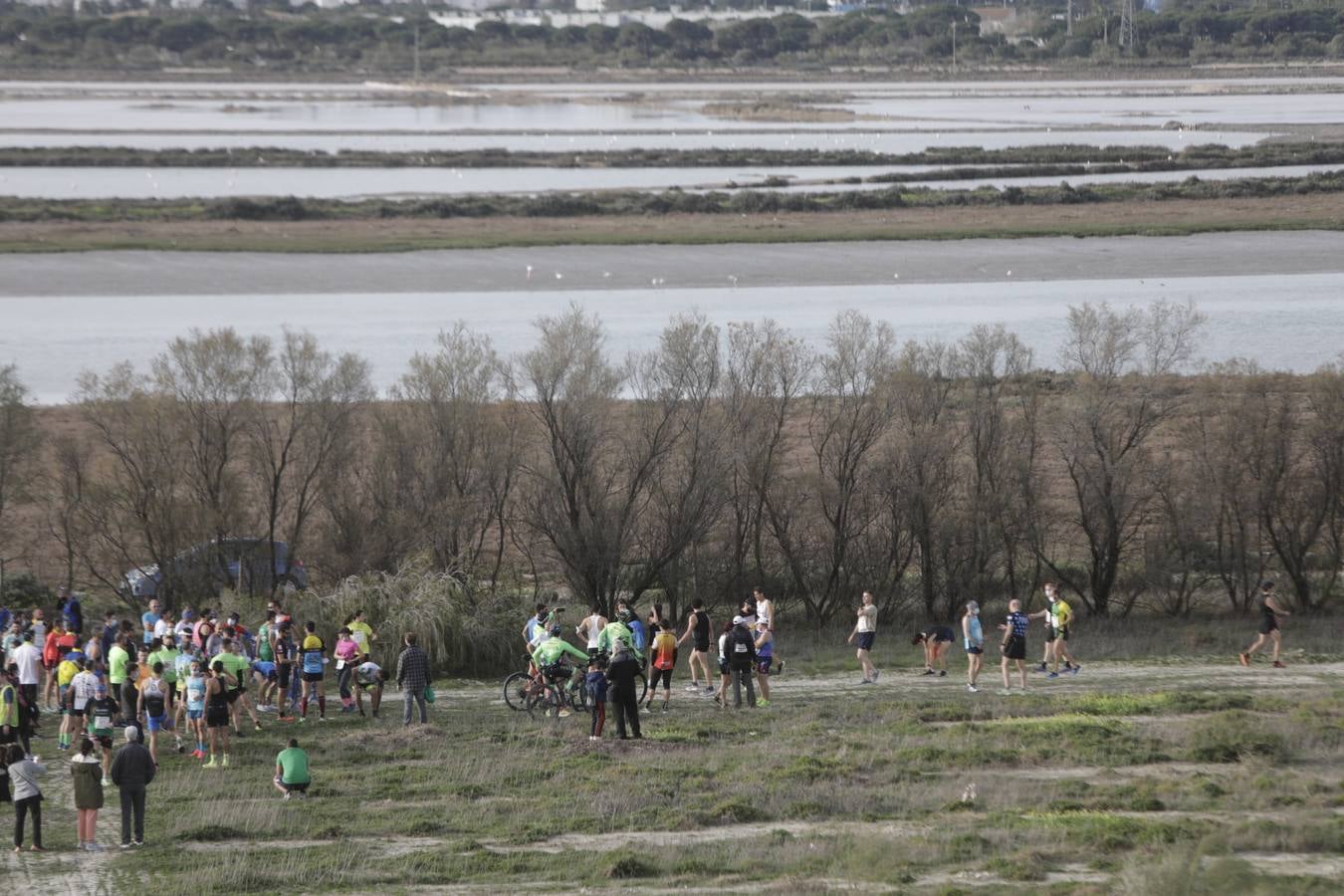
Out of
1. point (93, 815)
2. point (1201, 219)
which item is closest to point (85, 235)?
point (1201, 219)

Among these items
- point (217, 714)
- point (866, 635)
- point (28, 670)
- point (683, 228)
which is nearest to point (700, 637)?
point (866, 635)

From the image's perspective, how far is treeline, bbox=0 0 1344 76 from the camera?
6732 inches

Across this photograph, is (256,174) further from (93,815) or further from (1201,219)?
(93,815)

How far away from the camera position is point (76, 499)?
27375 mm

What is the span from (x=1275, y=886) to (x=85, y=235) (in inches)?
2364

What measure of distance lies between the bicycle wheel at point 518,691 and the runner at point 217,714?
3512 millimetres

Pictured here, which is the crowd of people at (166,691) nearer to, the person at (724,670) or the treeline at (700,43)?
the person at (724,670)

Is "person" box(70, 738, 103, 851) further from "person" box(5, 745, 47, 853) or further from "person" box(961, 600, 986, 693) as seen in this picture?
"person" box(961, 600, 986, 693)

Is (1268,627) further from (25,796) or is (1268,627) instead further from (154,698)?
(25,796)

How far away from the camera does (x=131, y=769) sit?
13.7 metres

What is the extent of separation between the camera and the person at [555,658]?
18.5 meters

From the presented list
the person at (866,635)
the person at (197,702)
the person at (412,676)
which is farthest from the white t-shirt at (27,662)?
the person at (866,635)

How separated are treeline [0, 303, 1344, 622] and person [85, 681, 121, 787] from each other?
33.2 ft

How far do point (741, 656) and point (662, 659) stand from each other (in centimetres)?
89
